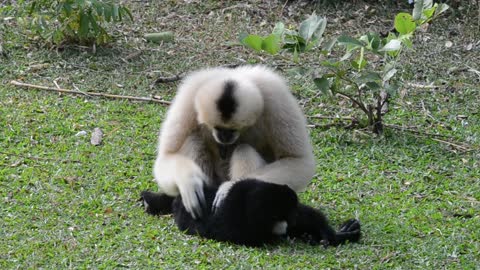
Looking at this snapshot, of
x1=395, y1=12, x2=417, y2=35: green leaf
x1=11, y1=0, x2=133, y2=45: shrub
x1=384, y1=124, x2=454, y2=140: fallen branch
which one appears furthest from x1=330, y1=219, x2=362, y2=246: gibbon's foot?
x1=11, y1=0, x2=133, y2=45: shrub

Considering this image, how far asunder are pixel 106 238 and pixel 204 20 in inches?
192

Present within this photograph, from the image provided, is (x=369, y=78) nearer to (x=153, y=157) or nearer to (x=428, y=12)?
(x=428, y=12)

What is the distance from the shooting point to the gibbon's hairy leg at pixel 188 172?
231 inches

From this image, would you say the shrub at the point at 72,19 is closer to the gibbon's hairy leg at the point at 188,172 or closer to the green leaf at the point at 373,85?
the green leaf at the point at 373,85

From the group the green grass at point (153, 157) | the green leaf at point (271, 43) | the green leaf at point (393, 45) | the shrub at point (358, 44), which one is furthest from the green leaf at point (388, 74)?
the green leaf at point (271, 43)

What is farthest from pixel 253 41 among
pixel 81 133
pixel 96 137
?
pixel 81 133

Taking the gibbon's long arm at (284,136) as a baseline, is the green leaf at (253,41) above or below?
above

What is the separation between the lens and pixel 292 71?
23.1ft

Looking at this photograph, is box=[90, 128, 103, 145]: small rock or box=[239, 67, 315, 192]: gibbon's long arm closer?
box=[239, 67, 315, 192]: gibbon's long arm

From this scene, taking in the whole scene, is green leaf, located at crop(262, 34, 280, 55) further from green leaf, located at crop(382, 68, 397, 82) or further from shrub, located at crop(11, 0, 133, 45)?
shrub, located at crop(11, 0, 133, 45)

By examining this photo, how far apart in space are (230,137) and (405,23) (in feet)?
6.23

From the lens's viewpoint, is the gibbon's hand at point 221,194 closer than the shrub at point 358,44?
Yes

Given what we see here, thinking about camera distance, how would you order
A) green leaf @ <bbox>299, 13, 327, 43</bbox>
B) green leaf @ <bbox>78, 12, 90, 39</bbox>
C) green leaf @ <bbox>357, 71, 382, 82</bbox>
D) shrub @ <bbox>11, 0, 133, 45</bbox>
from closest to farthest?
green leaf @ <bbox>299, 13, 327, 43</bbox> < green leaf @ <bbox>357, 71, 382, 82</bbox> < shrub @ <bbox>11, 0, 133, 45</bbox> < green leaf @ <bbox>78, 12, 90, 39</bbox>

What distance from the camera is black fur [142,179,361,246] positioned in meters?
5.62
